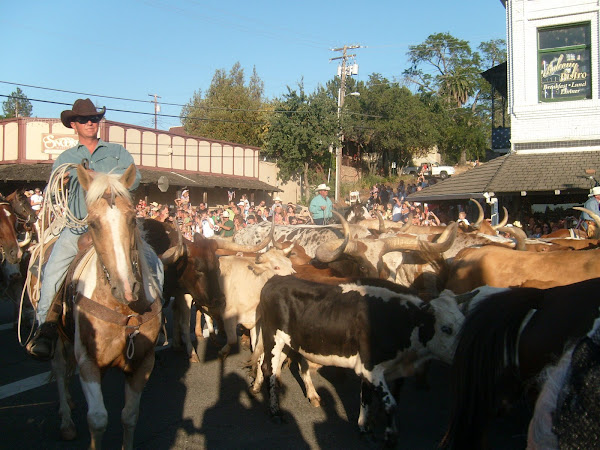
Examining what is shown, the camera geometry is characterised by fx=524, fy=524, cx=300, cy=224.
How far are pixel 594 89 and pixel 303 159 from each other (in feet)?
83.1

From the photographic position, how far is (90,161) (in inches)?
195

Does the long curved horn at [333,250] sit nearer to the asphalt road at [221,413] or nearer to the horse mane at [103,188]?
the asphalt road at [221,413]

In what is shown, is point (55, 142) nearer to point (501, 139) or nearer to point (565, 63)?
point (501, 139)

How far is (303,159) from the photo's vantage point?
40.1 m

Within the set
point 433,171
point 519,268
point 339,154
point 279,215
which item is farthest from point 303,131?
point 519,268

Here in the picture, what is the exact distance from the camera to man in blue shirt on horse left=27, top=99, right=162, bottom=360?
15.2ft

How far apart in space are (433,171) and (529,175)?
2403 cm

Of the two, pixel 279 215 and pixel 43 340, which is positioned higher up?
pixel 279 215

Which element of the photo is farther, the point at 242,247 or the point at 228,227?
the point at 228,227

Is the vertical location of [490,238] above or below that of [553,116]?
below

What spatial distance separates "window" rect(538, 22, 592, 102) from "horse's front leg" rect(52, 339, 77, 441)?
659 inches

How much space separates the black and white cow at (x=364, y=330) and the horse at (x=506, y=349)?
183 cm

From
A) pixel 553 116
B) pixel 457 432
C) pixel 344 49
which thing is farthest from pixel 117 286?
A: pixel 344 49

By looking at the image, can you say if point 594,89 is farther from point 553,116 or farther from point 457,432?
point 457,432
